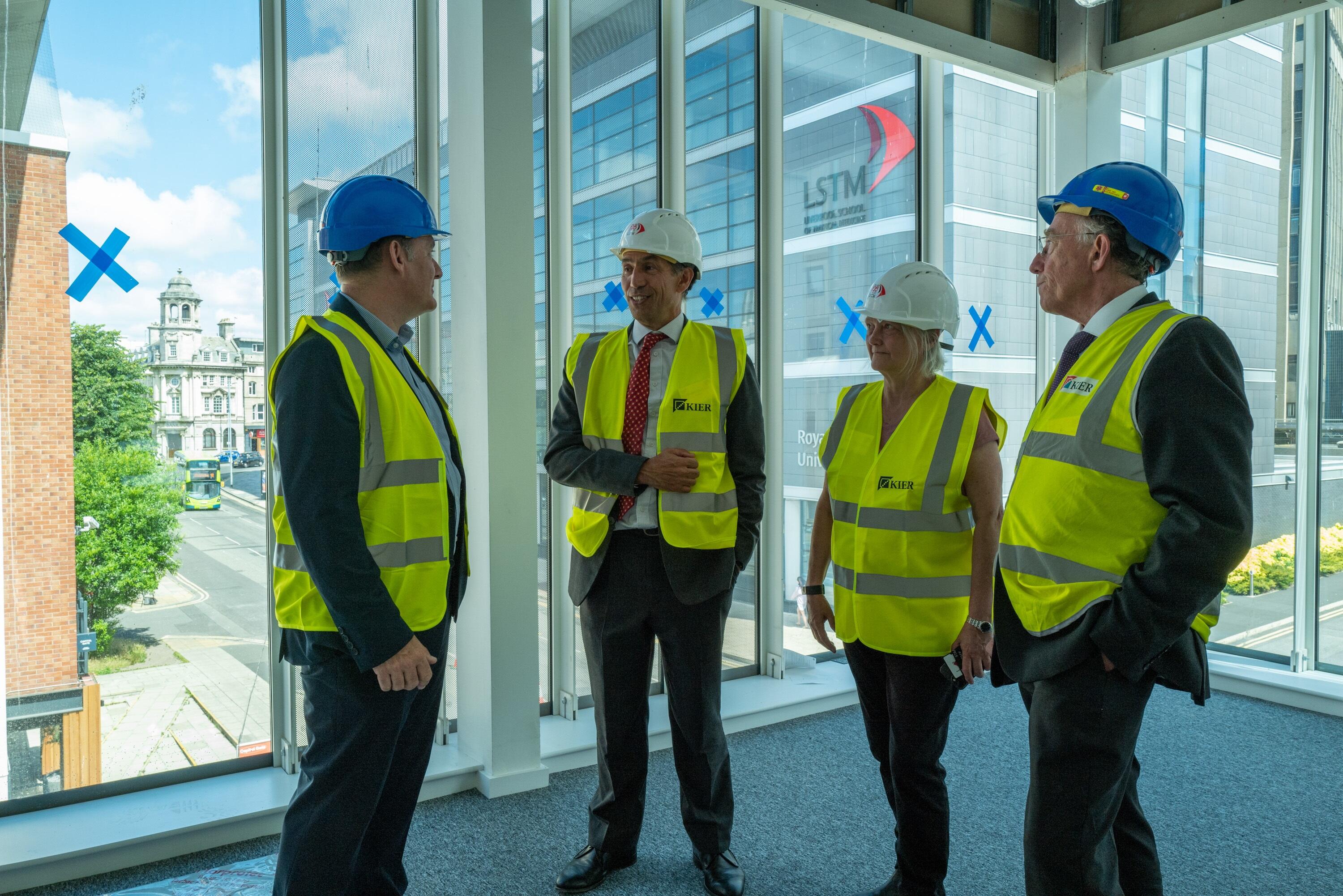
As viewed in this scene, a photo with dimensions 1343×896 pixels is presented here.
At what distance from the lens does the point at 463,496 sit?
6.29ft

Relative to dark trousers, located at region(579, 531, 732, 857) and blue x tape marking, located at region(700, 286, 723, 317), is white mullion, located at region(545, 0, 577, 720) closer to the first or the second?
blue x tape marking, located at region(700, 286, 723, 317)

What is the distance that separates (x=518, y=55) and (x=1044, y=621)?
253 centimetres

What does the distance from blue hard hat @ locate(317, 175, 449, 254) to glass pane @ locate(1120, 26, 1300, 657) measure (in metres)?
4.41

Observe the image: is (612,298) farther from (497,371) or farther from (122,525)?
(122,525)

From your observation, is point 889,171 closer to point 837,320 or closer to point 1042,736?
point 837,320

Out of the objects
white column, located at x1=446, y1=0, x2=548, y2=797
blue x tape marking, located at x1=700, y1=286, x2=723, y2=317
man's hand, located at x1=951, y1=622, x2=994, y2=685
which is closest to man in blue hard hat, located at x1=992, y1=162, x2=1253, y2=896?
man's hand, located at x1=951, y1=622, x2=994, y2=685

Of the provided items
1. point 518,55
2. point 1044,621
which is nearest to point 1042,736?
point 1044,621

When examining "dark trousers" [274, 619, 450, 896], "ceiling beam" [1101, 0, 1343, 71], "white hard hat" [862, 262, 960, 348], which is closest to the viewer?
"dark trousers" [274, 619, 450, 896]

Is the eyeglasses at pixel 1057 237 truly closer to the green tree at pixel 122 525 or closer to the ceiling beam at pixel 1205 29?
the green tree at pixel 122 525

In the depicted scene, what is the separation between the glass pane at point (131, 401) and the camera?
2674 millimetres

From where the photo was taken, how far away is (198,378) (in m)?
2.94

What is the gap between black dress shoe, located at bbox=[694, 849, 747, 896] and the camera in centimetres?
233

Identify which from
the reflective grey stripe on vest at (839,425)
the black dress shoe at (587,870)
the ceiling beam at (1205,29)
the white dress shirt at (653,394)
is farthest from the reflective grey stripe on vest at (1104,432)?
the ceiling beam at (1205,29)

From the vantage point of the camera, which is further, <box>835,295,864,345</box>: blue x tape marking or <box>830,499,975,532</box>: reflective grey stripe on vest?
<box>835,295,864,345</box>: blue x tape marking
